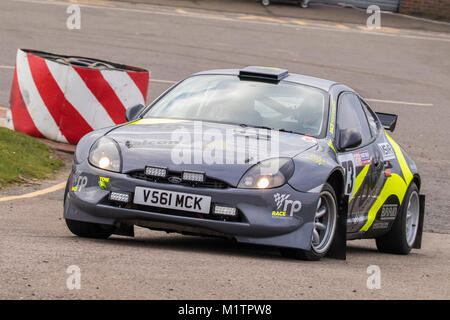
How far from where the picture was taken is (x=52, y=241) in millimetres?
6969

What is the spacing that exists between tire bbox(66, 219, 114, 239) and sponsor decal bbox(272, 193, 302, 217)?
4.25 ft

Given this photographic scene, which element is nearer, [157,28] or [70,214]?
[70,214]

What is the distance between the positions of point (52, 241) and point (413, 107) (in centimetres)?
1309

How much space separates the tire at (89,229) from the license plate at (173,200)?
60 centimetres

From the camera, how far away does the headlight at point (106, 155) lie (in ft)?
23.3

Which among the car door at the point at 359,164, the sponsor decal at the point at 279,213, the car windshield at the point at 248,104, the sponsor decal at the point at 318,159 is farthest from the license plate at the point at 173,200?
the car door at the point at 359,164

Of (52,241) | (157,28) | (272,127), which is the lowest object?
(157,28)

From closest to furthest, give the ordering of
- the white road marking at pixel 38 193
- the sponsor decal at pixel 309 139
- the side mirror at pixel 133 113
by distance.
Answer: the sponsor decal at pixel 309 139 → the side mirror at pixel 133 113 → the white road marking at pixel 38 193

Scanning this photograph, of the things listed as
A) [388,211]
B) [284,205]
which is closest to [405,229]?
[388,211]

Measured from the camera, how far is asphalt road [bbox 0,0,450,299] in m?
5.67

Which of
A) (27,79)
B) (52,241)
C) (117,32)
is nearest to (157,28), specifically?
(117,32)

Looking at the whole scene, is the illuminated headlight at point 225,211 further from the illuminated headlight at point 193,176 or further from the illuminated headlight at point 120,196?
the illuminated headlight at point 120,196

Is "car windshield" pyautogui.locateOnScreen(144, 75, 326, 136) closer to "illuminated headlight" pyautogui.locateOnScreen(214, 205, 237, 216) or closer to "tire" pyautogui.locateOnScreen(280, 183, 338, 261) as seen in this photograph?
"tire" pyautogui.locateOnScreen(280, 183, 338, 261)

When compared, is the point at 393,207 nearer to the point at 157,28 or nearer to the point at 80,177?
the point at 80,177
